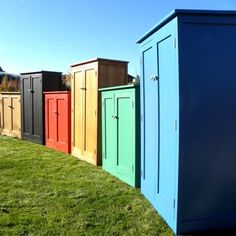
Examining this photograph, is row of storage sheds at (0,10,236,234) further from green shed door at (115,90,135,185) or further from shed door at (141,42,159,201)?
green shed door at (115,90,135,185)

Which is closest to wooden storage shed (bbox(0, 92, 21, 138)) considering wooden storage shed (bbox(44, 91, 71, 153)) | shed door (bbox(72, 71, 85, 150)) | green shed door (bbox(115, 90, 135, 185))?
wooden storage shed (bbox(44, 91, 71, 153))

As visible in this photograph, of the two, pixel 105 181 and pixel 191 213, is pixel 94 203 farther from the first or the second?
pixel 191 213

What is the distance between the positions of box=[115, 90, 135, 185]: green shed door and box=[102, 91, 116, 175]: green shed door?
16cm

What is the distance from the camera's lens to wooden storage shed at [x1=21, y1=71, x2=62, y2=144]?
26.3 ft

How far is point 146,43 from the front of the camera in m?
3.94

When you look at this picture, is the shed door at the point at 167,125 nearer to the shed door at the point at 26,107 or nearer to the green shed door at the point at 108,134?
the green shed door at the point at 108,134

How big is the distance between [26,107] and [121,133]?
4441mm

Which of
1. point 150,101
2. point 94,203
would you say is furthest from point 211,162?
point 94,203

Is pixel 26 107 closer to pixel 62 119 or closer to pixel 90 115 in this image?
pixel 62 119

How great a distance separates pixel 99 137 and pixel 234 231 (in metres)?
3.12

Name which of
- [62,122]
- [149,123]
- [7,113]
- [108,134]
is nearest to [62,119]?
[62,122]

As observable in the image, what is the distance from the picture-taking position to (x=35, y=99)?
8.23m

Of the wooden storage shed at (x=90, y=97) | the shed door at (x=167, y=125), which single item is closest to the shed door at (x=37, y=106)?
the wooden storage shed at (x=90, y=97)

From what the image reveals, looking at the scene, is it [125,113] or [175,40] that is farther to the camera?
[125,113]
